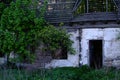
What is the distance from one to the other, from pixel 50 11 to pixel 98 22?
3.34 metres

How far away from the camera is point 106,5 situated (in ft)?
68.7

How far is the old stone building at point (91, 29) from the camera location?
20391 mm

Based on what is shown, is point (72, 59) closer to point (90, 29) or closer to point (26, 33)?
point (90, 29)

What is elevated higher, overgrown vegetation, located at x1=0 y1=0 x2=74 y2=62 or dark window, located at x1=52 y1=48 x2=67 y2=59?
overgrown vegetation, located at x1=0 y1=0 x2=74 y2=62

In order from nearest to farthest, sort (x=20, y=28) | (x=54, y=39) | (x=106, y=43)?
(x=54, y=39) → (x=20, y=28) → (x=106, y=43)

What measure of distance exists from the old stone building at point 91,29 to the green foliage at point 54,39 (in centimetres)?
71

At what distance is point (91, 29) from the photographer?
→ 2081cm

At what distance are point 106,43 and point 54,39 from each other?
3.02m

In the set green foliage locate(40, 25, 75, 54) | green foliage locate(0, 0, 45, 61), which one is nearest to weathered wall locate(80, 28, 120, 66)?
green foliage locate(40, 25, 75, 54)

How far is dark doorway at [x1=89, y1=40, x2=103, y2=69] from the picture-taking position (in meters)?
21.2

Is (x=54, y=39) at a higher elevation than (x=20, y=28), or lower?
lower

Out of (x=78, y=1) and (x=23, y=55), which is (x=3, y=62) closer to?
(x=23, y=55)

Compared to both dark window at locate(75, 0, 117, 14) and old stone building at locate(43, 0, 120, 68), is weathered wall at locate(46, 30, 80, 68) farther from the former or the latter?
dark window at locate(75, 0, 117, 14)

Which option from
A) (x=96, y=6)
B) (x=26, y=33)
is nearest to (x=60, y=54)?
(x=26, y=33)
